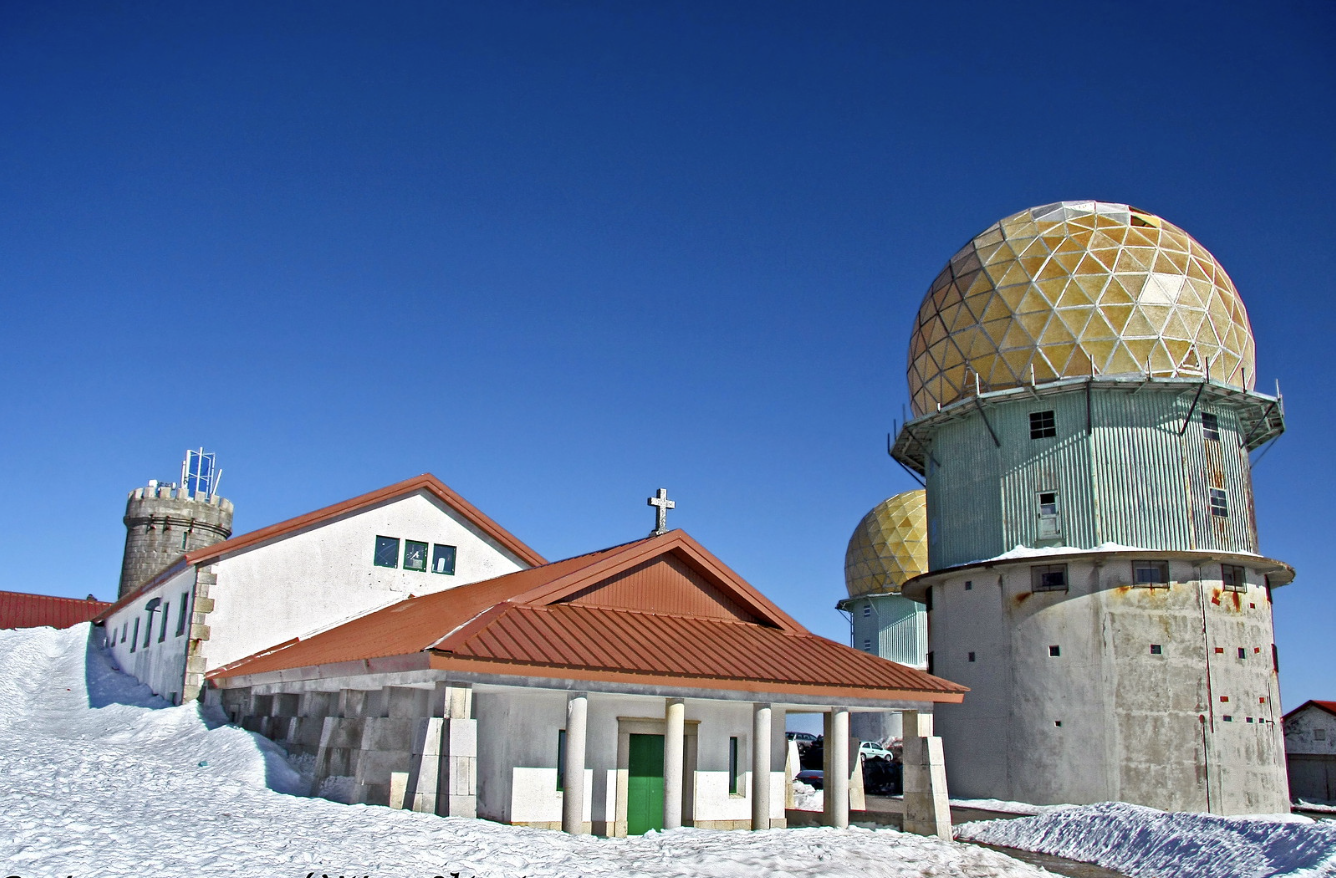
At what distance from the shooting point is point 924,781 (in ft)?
59.2

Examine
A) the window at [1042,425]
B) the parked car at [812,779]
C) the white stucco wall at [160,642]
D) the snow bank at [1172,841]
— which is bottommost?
the parked car at [812,779]

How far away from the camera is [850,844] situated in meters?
15.5

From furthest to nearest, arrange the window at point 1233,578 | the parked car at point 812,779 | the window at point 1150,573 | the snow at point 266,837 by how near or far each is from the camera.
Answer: the parked car at point 812,779 < the window at point 1233,578 < the window at point 1150,573 < the snow at point 266,837

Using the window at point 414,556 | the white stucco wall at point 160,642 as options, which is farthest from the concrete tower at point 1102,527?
the white stucco wall at point 160,642

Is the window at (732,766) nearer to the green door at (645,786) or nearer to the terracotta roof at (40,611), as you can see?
the green door at (645,786)

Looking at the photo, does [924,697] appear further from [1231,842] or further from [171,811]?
[171,811]

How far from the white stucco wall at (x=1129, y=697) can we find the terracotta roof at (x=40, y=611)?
1479 inches

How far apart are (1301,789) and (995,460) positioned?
20851 millimetres

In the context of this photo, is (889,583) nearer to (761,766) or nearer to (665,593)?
(665,593)

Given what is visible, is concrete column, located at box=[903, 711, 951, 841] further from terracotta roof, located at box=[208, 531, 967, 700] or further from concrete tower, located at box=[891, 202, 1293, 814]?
concrete tower, located at box=[891, 202, 1293, 814]

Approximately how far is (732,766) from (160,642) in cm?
1593

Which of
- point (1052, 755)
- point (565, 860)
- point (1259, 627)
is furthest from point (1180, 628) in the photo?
point (565, 860)

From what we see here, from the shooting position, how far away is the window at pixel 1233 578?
27.0 metres

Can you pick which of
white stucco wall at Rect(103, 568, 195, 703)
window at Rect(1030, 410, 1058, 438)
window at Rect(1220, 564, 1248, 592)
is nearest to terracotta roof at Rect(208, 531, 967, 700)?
white stucco wall at Rect(103, 568, 195, 703)
